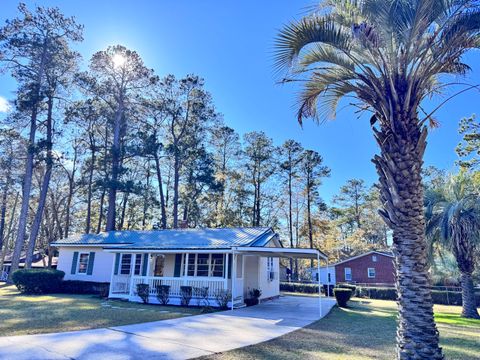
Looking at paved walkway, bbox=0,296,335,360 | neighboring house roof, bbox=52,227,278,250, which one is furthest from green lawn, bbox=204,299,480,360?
neighboring house roof, bbox=52,227,278,250

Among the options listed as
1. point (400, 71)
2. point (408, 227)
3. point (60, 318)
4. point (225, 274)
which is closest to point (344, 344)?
point (408, 227)

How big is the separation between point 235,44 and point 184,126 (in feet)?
54.7

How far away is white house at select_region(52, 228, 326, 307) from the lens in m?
14.1

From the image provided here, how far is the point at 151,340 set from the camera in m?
7.01

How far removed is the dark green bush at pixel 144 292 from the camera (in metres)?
14.7

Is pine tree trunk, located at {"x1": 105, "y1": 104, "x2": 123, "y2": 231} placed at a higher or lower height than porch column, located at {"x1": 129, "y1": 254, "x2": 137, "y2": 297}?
higher

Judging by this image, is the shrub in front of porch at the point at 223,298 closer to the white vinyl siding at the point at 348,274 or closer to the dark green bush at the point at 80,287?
the dark green bush at the point at 80,287

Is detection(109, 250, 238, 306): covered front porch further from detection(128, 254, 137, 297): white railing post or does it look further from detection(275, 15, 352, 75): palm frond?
detection(275, 15, 352, 75): palm frond

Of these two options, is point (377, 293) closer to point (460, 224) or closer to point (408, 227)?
point (460, 224)

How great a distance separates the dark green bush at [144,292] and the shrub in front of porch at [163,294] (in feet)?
1.79

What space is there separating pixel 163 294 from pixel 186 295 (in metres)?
1.14

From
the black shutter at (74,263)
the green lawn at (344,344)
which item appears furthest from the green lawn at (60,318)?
the black shutter at (74,263)

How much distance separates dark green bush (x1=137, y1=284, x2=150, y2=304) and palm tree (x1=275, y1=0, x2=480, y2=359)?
40.4 feet

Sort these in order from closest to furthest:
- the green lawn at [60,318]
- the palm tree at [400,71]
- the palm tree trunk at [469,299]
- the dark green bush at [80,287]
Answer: the palm tree at [400,71] → the green lawn at [60,318] → the palm tree trunk at [469,299] → the dark green bush at [80,287]
